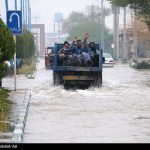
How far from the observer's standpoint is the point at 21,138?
46.6ft

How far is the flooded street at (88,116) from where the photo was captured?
48.3ft

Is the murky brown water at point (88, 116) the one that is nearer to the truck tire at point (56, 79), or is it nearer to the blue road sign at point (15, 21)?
the truck tire at point (56, 79)

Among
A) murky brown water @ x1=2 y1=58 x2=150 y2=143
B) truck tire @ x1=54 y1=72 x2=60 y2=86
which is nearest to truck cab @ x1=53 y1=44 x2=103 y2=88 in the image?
truck tire @ x1=54 y1=72 x2=60 y2=86

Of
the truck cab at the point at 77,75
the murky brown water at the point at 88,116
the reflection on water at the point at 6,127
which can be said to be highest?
the truck cab at the point at 77,75

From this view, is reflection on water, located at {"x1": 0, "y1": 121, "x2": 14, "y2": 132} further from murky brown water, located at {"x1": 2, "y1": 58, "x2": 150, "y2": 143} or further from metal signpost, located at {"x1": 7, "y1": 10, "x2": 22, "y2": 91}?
metal signpost, located at {"x1": 7, "y1": 10, "x2": 22, "y2": 91}

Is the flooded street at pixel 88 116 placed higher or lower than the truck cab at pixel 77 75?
lower

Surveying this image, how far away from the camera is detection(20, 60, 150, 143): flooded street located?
580 inches

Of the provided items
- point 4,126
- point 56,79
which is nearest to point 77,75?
Answer: point 56,79

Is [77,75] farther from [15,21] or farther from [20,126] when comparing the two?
[20,126]

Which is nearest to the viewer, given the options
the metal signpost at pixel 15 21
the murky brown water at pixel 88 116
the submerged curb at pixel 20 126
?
the submerged curb at pixel 20 126

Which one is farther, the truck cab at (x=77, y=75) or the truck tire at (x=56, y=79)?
the truck tire at (x=56, y=79)

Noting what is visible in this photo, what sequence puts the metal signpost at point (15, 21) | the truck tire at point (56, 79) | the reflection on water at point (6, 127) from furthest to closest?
the truck tire at point (56, 79) < the metal signpost at point (15, 21) < the reflection on water at point (6, 127)

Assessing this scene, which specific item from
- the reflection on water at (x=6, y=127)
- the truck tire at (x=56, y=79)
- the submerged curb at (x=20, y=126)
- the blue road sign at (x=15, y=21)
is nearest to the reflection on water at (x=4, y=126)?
the reflection on water at (x=6, y=127)
